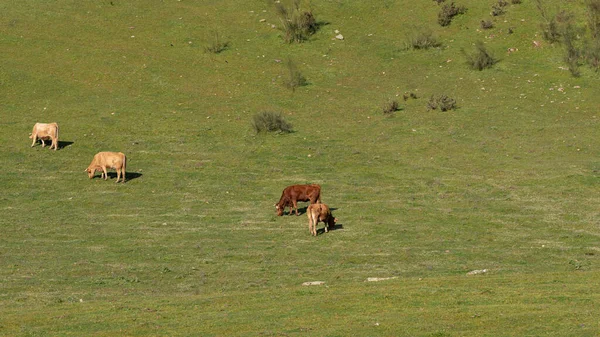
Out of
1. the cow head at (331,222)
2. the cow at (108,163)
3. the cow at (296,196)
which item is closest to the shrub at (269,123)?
the cow at (108,163)

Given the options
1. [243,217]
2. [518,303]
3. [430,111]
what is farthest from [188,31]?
[518,303]

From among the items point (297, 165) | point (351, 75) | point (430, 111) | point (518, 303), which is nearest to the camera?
point (518, 303)

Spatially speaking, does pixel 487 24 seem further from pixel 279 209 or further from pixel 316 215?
pixel 316 215

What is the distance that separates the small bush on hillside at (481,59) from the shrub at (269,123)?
49.9 feet

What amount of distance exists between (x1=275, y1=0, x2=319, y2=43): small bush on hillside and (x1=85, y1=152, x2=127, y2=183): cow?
966 inches

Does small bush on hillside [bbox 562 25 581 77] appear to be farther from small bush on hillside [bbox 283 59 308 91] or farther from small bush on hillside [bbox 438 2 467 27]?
small bush on hillside [bbox 283 59 308 91]

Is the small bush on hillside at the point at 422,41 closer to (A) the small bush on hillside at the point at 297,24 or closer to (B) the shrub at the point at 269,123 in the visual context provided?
(A) the small bush on hillside at the point at 297,24

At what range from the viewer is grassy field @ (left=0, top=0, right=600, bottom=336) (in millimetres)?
22625

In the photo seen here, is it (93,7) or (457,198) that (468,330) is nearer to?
(457,198)

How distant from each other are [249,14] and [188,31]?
5.30 meters

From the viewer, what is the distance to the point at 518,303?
21734 millimetres

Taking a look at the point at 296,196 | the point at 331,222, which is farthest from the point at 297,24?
the point at 331,222

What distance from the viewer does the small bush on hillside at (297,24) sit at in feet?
211

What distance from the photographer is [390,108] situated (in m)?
53.4
